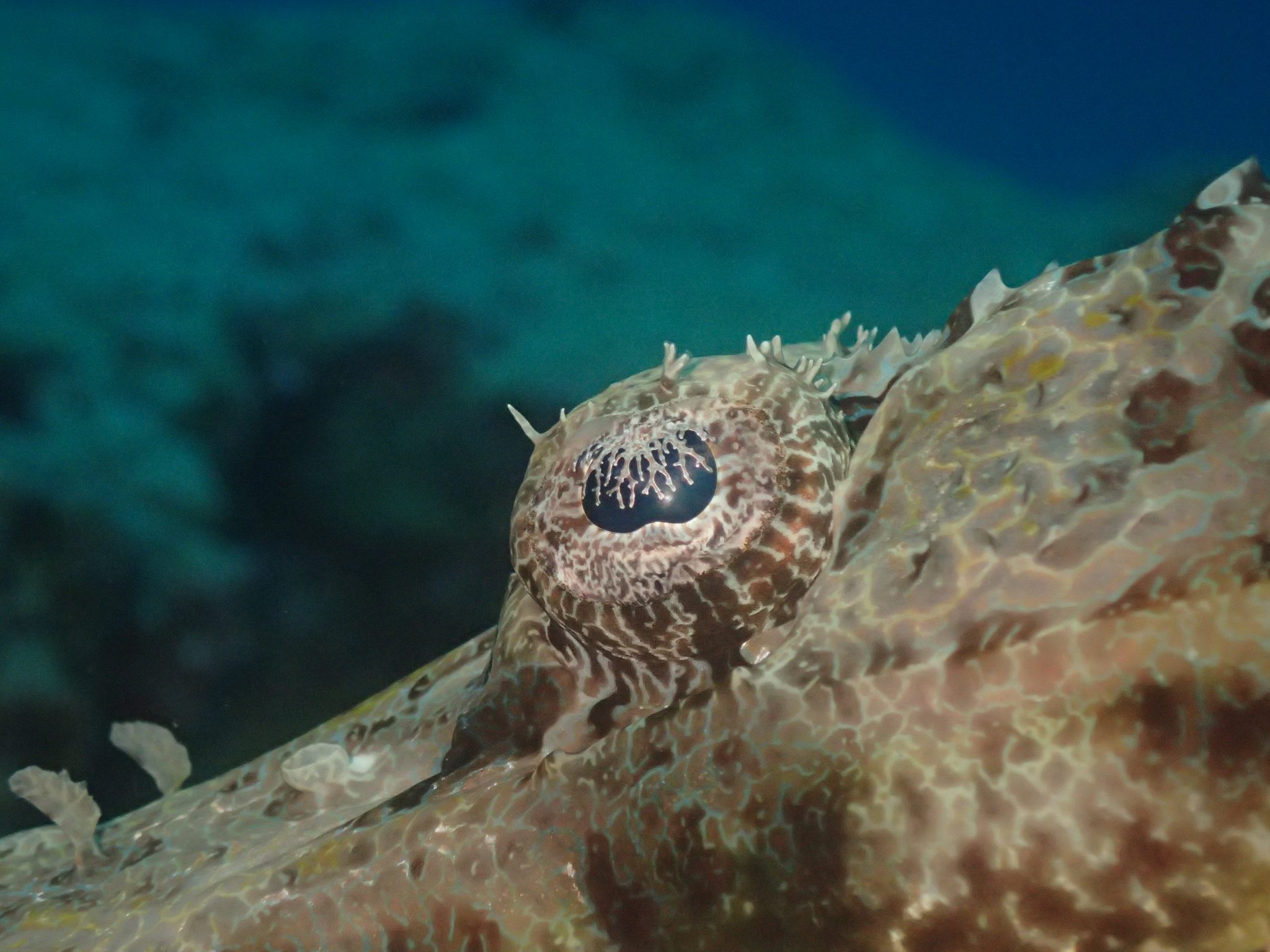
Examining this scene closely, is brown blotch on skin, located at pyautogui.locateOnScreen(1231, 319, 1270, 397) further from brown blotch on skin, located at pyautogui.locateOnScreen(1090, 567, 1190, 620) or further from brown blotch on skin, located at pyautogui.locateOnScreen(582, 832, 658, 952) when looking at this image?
brown blotch on skin, located at pyautogui.locateOnScreen(582, 832, 658, 952)

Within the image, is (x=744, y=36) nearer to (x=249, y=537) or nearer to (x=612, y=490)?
(x=249, y=537)

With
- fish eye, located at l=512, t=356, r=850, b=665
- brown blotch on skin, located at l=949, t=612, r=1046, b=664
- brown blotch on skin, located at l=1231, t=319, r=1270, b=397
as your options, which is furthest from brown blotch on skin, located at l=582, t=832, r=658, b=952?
brown blotch on skin, located at l=1231, t=319, r=1270, b=397

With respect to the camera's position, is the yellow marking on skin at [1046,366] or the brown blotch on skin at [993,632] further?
the yellow marking on skin at [1046,366]

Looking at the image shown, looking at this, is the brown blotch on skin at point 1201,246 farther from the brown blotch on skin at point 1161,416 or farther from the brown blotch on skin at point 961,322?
the brown blotch on skin at point 961,322

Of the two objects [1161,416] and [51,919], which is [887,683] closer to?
[1161,416]

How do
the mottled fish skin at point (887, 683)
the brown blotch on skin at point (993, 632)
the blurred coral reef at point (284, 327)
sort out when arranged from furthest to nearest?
the blurred coral reef at point (284, 327), the brown blotch on skin at point (993, 632), the mottled fish skin at point (887, 683)

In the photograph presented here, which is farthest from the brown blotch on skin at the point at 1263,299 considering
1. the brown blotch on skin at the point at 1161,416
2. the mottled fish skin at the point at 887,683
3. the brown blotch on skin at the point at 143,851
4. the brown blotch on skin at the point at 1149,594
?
the brown blotch on skin at the point at 143,851

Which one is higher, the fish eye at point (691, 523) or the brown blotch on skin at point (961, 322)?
the brown blotch on skin at point (961, 322)
